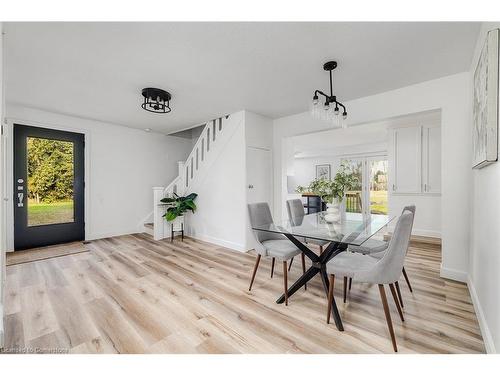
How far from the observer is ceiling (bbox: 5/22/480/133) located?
6.30 ft

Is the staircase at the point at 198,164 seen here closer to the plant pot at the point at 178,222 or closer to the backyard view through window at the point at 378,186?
the plant pot at the point at 178,222

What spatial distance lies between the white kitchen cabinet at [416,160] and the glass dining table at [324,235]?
10.4 feet

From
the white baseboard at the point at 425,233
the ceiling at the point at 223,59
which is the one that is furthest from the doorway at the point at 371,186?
the ceiling at the point at 223,59

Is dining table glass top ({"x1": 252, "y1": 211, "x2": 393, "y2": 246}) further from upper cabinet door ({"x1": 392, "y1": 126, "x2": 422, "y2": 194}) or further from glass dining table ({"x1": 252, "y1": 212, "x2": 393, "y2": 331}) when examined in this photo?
upper cabinet door ({"x1": 392, "y1": 126, "x2": 422, "y2": 194})

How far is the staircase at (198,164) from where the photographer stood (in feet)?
14.2

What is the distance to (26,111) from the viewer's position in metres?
3.87

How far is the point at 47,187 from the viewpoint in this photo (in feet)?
13.6

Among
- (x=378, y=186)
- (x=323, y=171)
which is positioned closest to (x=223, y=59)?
(x=378, y=186)

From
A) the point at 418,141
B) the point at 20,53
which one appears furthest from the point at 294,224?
the point at 418,141

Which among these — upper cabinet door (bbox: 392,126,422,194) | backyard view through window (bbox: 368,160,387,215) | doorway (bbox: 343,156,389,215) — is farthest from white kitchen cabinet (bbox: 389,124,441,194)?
backyard view through window (bbox: 368,160,387,215)

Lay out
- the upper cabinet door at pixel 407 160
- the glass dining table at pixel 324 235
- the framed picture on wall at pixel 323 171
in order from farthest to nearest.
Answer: the framed picture on wall at pixel 323 171
the upper cabinet door at pixel 407 160
the glass dining table at pixel 324 235

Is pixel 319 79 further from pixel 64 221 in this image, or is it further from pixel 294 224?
pixel 64 221

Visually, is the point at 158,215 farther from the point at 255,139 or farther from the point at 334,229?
the point at 334,229
